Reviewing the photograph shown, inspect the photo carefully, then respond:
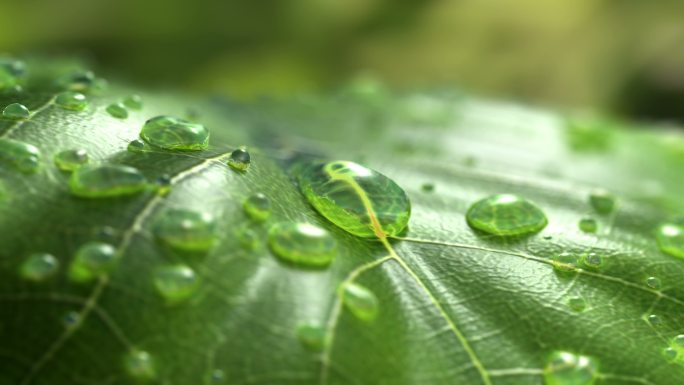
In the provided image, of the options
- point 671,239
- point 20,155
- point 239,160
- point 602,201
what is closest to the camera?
point 20,155

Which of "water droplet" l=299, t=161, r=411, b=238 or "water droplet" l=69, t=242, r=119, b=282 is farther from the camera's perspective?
"water droplet" l=299, t=161, r=411, b=238

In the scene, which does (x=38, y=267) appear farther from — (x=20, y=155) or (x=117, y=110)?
(x=117, y=110)

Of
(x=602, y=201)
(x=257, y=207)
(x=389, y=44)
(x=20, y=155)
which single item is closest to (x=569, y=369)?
(x=257, y=207)

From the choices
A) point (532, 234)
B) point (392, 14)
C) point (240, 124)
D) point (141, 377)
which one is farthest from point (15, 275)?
point (392, 14)

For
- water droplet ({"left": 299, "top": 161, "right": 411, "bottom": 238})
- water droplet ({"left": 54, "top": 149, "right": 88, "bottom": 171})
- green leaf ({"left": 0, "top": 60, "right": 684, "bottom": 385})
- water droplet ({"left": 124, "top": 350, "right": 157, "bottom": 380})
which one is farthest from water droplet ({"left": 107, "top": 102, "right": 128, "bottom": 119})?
water droplet ({"left": 124, "top": 350, "right": 157, "bottom": 380})

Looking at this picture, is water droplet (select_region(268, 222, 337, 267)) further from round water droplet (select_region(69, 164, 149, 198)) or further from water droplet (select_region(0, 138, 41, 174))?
water droplet (select_region(0, 138, 41, 174))

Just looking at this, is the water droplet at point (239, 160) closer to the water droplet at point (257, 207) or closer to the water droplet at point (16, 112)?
the water droplet at point (257, 207)

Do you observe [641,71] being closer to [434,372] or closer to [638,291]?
[638,291]
